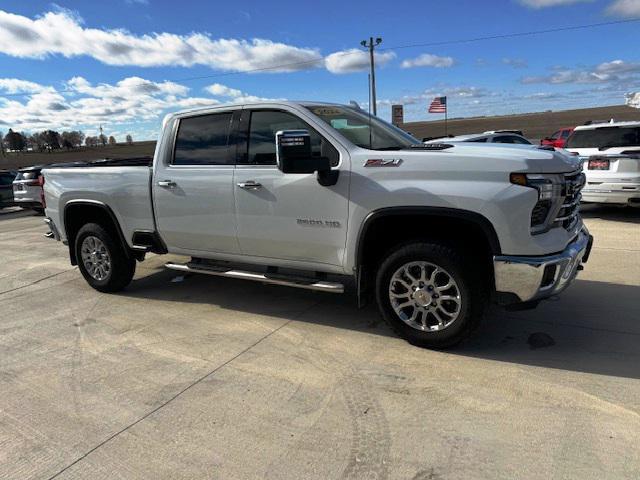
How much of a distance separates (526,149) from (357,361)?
2078mm

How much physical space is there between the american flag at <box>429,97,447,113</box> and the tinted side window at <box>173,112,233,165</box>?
29.4m

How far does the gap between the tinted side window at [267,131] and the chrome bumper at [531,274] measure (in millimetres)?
1839

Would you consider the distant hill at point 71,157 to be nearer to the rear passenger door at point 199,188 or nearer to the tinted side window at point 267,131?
the rear passenger door at point 199,188

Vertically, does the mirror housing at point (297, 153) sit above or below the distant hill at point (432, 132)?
below

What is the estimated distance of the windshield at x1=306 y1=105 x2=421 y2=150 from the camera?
4594mm

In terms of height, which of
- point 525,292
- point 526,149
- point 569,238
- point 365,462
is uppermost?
point 526,149

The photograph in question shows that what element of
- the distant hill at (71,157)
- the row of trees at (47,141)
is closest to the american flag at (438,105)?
the distant hill at (71,157)

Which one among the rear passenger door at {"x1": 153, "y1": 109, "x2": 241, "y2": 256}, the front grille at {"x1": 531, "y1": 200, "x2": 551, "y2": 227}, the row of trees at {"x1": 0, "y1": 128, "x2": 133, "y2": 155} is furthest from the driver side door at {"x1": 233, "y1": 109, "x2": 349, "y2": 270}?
the row of trees at {"x1": 0, "y1": 128, "x2": 133, "y2": 155}

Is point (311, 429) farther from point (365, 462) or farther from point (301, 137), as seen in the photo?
point (301, 137)

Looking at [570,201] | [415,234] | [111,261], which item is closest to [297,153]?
[415,234]

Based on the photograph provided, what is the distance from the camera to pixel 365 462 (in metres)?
2.85

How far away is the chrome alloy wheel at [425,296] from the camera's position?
405 cm

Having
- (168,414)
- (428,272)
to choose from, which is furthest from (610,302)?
(168,414)

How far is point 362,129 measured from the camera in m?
4.80
